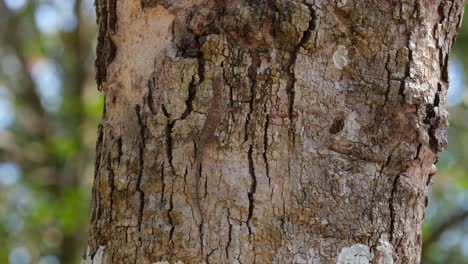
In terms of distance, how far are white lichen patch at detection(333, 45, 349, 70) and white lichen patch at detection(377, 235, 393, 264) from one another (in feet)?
0.87

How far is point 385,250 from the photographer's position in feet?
3.71

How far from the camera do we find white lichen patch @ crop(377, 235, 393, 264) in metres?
1.13

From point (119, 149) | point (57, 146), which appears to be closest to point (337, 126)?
point (119, 149)

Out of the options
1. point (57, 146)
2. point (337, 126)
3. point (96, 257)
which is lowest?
point (96, 257)

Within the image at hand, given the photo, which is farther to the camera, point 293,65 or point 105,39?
point 105,39

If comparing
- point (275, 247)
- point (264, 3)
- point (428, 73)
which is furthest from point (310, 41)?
point (275, 247)

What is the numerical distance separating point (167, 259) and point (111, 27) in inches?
16.9

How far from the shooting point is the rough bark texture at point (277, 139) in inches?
43.4

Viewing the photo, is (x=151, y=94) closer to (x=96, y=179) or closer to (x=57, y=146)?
(x=96, y=179)

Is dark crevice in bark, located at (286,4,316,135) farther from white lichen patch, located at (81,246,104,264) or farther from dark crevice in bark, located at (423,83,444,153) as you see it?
white lichen patch, located at (81,246,104,264)

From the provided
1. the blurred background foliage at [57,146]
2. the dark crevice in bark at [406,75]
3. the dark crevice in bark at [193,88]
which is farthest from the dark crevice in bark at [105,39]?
the blurred background foliage at [57,146]

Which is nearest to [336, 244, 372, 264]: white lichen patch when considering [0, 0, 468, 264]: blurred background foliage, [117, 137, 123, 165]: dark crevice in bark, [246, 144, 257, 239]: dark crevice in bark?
[246, 144, 257, 239]: dark crevice in bark

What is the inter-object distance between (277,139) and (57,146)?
4.70m

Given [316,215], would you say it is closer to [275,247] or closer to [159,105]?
[275,247]
